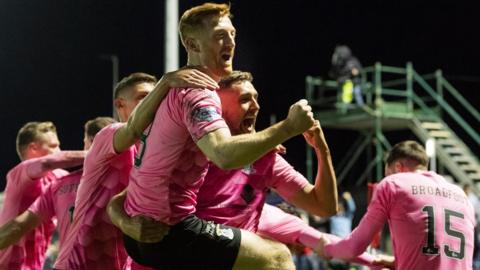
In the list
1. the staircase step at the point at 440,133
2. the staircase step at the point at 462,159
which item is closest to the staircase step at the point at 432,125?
the staircase step at the point at 440,133

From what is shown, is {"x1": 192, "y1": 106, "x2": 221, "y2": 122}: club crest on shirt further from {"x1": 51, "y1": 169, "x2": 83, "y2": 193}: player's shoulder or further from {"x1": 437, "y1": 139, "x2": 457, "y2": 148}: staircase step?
{"x1": 437, "y1": 139, "x2": 457, "y2": 148}: staircase step

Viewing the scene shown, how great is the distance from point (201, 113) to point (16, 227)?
257 centimetres

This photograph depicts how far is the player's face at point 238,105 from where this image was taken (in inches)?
184

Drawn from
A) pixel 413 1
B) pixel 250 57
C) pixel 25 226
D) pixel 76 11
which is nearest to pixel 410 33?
pixel 413 1

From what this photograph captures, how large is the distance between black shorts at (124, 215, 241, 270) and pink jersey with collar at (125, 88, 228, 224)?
7 centimetres

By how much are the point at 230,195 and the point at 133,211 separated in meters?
0.55

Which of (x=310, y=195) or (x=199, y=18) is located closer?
(x=199, y=18)

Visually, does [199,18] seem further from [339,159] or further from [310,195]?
[339,159]

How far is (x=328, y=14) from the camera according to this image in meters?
41.2

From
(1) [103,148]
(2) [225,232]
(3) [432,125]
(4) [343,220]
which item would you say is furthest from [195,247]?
(3) [432,125]

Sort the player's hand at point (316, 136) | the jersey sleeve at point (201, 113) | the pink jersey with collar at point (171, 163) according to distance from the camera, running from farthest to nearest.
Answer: the player's hand at point (316, 136) → the pink jersey with collar at point (171, 163) → the jersey sleeve at point (201, 113)

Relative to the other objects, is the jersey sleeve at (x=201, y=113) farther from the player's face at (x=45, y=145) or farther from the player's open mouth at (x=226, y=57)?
the player's face at (x=45, y=145)

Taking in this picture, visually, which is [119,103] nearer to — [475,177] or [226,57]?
[226,57]

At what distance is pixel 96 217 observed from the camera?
17.2 ft
